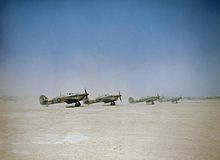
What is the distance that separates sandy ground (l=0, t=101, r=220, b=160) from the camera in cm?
338

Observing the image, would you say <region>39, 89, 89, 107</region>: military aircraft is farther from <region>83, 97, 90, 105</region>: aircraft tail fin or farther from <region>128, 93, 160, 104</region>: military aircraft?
<region>128, 93, 160, 104</region>: military aircraft

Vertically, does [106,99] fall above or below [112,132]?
above

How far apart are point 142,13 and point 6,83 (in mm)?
1861

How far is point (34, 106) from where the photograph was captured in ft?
12.2

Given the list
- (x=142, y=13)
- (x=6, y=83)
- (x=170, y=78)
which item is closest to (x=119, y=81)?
(x=170, y=78)

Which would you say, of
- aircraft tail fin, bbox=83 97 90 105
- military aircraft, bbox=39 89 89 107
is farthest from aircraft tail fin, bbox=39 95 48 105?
aircraft tail fin, bbox=83 97 90 105

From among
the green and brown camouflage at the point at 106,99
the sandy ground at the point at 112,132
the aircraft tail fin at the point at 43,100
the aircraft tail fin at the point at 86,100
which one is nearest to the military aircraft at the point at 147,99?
the sandy ground at the point at 112,132

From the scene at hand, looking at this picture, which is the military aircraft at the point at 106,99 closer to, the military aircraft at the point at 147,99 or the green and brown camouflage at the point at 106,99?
the green and brown camouflage at the point at 106,99

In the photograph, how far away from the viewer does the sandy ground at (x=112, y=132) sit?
11.1 ft

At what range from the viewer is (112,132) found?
11.6 ft

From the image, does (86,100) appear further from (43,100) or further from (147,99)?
(147,99)

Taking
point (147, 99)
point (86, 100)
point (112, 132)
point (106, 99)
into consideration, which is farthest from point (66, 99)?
point (147, 99)

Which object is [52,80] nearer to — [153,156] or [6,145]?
[6,145]

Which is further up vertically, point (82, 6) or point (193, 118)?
point (82, 6)
